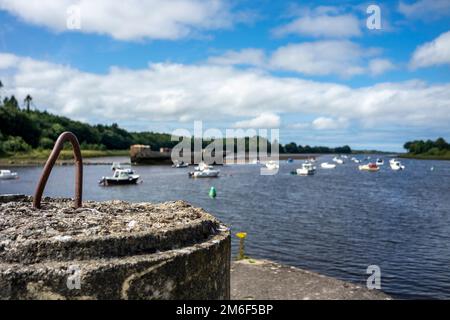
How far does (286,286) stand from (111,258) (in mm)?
10628

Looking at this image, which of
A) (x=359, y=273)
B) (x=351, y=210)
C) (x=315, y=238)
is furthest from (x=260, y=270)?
(x=351, y=210)

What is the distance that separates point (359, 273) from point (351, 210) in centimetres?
1875

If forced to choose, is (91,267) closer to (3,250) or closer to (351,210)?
(3,250)

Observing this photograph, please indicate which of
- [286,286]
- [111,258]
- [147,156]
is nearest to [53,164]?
[111,258]

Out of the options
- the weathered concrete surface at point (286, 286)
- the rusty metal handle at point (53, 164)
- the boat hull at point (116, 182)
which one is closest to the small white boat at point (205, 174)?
the boat hull at point (116, 182)

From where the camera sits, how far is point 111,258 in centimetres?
284

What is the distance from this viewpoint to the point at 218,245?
3250 mm

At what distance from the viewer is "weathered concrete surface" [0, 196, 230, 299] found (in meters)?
2.64

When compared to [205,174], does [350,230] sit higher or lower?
Result: lower

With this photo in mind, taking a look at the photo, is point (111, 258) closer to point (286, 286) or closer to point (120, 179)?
point (286, 286)

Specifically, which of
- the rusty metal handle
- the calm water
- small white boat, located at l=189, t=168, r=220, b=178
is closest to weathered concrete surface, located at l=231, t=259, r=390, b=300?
the calm water

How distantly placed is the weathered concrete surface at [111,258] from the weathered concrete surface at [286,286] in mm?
8805

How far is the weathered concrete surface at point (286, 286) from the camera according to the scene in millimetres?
Answer: 11945

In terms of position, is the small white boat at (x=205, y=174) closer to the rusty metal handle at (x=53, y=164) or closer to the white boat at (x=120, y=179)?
the white boat at (x=120, y=179)
